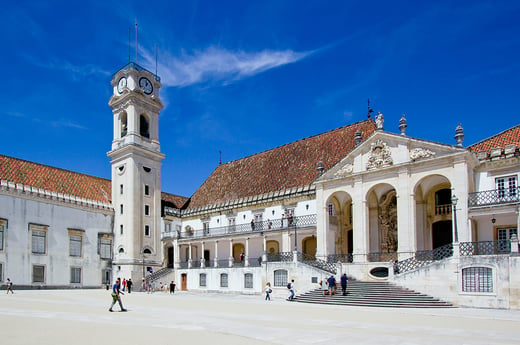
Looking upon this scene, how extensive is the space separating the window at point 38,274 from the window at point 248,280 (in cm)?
1644

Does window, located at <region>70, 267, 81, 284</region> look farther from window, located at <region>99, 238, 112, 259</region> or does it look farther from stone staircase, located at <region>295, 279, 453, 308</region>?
stone staircase, located at <region>295, 279, 453, 308</region>

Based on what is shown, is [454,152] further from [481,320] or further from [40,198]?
[40,198]

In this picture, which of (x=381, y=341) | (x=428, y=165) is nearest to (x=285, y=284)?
(x=428, y=165)

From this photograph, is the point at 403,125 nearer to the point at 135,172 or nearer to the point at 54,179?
the point at 135,172

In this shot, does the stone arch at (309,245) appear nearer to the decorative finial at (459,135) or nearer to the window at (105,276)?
the decorative finial at (459,135)

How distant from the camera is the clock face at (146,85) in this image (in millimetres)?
44000

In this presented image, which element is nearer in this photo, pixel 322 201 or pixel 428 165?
pixel 428 165

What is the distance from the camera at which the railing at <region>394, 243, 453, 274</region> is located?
2325 cm

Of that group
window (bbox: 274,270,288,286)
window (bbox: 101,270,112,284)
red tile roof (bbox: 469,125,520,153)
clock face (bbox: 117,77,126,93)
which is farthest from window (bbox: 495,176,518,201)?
clock face (bbox: 117,77,126,93)

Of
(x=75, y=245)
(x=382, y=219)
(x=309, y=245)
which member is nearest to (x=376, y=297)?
(x=382, y=219)

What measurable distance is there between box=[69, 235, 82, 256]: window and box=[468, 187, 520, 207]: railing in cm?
3083

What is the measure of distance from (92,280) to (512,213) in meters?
32.7

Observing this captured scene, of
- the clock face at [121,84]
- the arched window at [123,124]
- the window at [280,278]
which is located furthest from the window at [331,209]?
the clock face at [121,84]

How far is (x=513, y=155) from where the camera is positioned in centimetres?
2392
